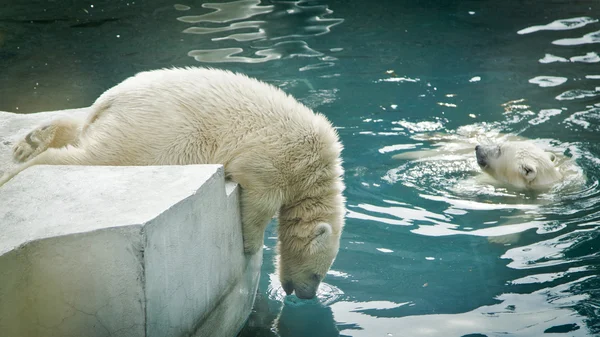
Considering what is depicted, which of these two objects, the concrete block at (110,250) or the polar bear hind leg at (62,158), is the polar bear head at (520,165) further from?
the polar bear hind leg at (62,158)

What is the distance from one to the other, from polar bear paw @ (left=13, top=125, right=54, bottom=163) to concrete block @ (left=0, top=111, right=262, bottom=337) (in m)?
0.56

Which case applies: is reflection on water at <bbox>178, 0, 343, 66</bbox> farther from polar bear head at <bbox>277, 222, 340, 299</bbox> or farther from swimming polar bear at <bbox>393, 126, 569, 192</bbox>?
polar bear head at <bbox>277, 222, 340, 299</bbox>

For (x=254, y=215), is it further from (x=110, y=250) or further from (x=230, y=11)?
(x=230, y=11)

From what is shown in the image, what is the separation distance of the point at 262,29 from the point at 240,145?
6637mm

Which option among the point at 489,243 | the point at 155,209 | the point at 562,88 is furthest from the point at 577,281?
the point at 562,88

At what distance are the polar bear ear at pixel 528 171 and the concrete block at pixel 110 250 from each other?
3547 millimetres

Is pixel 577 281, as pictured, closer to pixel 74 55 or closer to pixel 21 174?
pixel 21 174

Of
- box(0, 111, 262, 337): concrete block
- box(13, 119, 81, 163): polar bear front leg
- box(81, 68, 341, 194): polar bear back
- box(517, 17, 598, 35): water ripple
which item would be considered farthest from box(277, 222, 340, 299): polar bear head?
box(517, 17, 598, 35): water ripple

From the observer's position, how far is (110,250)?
8.48 ft

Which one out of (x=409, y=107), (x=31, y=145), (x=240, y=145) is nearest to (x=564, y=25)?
(x=409, y=107)

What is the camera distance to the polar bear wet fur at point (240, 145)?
3.49m

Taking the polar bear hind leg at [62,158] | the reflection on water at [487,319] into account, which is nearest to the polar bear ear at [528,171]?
the reflection on water at [487,319]

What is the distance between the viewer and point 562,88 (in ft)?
26.1

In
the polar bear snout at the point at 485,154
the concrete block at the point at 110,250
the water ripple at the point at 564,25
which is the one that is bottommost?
the polar bear snout at the point at 485,154
